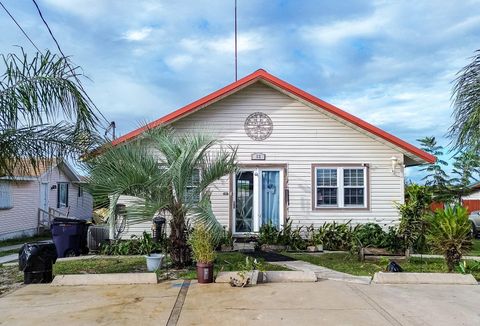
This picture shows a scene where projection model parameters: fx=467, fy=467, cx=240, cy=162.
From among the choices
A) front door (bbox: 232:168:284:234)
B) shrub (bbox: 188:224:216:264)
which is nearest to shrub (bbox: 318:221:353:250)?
front door (bbox: 232:168:284:234)

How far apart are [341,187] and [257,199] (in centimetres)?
251

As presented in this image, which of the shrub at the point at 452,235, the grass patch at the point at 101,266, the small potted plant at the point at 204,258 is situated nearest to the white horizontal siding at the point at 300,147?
the grass patch at the point at 101,266

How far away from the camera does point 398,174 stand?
1383 cm

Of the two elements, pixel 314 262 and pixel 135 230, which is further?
pixel 135 230

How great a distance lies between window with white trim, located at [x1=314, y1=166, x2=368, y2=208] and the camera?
13812 mm

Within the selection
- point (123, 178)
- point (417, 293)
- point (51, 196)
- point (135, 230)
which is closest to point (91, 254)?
point (135, 230)

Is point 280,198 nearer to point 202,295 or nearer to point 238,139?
point 238,139

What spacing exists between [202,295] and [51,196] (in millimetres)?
20630

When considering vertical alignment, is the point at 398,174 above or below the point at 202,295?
above

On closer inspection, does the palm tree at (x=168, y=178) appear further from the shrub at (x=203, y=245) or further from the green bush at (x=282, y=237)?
the green bush at (x=282, y=237)

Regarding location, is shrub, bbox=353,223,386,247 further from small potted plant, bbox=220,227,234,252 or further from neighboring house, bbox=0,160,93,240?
neighboring house, bbox=0,160,93,240

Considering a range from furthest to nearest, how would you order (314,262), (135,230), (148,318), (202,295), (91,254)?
1. (135,230)
2. (91,254)
3. (314,262)
4. (202,295)
5. (148,318)

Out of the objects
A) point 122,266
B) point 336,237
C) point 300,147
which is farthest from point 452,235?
point 122,266

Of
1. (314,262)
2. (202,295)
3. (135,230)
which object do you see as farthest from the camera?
(135,230)
